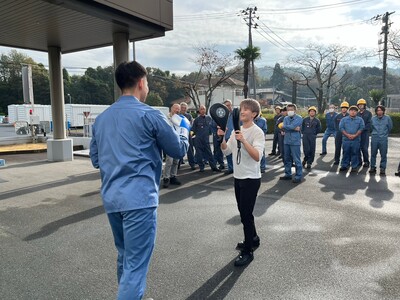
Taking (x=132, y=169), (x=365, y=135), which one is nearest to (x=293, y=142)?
(x=365, y=135)

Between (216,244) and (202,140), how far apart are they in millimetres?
5675

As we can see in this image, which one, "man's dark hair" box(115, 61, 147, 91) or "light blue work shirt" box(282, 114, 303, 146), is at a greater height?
"man's dark hair" box(115, 61, 147, 91)

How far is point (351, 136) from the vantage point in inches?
350

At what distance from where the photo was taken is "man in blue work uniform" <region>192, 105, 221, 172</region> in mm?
9500

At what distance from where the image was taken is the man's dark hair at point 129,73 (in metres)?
2.27

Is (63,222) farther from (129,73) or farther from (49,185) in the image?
(129,73)

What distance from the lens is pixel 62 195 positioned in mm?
6734

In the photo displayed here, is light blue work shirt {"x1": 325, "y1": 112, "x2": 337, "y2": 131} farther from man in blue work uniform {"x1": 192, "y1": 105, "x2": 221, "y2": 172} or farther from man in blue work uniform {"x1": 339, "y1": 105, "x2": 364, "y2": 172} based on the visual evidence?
man in blue work uniform {"x1": 192, "y1": 105, "x2": 221, "y2": 172}

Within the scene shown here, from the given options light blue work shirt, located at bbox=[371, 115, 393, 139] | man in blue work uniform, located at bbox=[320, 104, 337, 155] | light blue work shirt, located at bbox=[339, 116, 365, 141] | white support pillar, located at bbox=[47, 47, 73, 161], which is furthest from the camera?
man in blue work uniform, located at bbox=[320, 104, 337, 155]

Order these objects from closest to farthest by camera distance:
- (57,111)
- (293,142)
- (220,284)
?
(220,284) → (293,142) → (57,111)

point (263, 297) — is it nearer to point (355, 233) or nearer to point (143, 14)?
point (355, 233)

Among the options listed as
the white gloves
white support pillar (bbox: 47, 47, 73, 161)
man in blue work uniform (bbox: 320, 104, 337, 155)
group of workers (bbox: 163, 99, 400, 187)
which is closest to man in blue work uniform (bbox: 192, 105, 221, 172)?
group of workers (bbox: 163, 99, 400, 187)

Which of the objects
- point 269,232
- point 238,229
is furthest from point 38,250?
point 269,232

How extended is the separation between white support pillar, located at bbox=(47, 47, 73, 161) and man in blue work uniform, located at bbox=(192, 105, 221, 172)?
4918 millimetres
